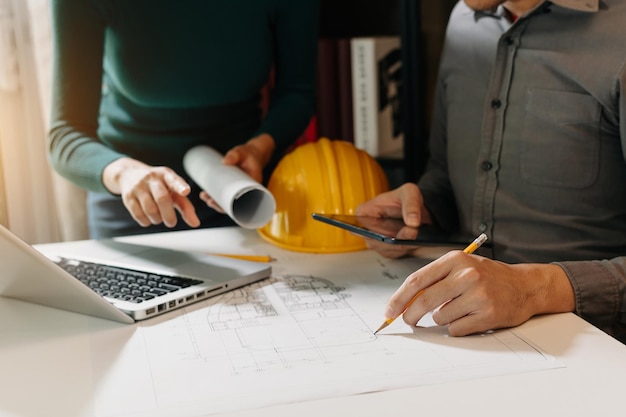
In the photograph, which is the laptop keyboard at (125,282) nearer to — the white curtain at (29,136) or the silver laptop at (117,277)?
the silver laptop at (117,277)

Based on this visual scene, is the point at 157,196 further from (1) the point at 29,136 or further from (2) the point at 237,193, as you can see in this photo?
(1) the point at 29,136

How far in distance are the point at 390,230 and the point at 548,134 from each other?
1.12 feet

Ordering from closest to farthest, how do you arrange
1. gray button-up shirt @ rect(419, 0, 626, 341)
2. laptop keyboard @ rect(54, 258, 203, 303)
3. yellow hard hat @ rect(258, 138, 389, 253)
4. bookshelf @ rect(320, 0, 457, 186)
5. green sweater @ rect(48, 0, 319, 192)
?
laptop keyboard @ rect(54, 258, 203, 303), gray button-up shirt @ rect(419, 0, 626, 341), yellow hard hat @ rect(258, 138, 389, 253), green sweater @ rect(48, 0, 319, 192), bookshelf @ rect(320, 0, 457, 186)

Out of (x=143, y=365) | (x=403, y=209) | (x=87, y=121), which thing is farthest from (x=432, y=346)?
(x=87, y=121)

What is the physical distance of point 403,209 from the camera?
53.5 inches

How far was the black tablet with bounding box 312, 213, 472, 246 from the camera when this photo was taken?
1179 millimetres

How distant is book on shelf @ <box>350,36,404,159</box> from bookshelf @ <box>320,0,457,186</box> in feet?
0.14

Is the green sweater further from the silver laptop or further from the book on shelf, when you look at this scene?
the book on shelf

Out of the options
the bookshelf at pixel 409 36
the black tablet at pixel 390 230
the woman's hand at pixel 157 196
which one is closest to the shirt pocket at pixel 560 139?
the black tablet at pixel 390 230

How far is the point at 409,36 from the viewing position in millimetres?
2137

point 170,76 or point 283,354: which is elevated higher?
point 170,76

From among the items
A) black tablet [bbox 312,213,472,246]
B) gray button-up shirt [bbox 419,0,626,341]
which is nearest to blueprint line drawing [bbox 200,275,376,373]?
black tablet [bbox 312,213,472,246]

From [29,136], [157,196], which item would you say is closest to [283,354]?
[157,196]

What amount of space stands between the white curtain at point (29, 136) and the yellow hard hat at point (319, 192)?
1000 mm
